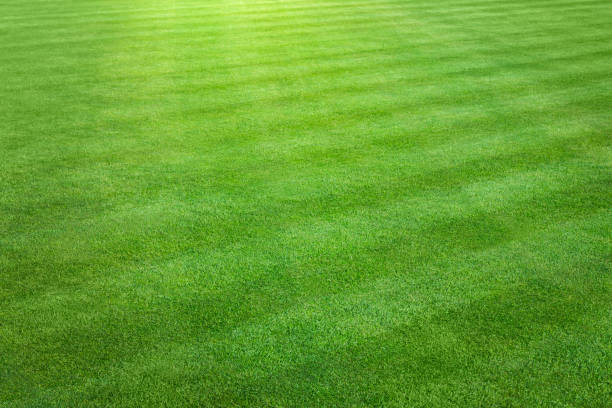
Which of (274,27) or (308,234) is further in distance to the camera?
(274,27)

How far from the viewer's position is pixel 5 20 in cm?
1555

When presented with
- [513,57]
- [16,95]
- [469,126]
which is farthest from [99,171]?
[513,57]

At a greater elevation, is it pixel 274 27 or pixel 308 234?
pixel 274 27

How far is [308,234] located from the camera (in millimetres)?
4891

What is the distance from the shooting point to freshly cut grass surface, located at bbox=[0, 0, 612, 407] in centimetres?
344

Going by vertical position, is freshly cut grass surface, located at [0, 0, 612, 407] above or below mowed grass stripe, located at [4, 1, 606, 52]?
below

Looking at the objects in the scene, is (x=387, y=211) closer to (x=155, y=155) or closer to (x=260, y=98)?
Answer: (x=155, y=155)

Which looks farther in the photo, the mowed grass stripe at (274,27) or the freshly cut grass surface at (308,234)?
the mowed grass stripe at (274,27)

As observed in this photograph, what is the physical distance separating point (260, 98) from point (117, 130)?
6.84 feet

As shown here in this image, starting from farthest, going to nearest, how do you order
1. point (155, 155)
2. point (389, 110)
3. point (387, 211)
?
point (389, 110), point (155, 155), point (387, 211)

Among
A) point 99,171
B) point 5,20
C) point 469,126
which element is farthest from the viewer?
point 5,20

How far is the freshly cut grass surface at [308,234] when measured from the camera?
344cm

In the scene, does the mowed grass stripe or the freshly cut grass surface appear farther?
the mowed grass stripe

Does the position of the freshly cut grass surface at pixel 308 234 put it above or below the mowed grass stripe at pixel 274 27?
below
